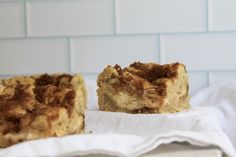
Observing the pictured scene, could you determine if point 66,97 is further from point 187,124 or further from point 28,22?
point 28,22

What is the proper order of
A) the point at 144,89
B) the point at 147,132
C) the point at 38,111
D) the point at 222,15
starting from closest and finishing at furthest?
1. the point at 38,111
2. the point at 147,132
3. the point at 144,89
4. the point at 222,15

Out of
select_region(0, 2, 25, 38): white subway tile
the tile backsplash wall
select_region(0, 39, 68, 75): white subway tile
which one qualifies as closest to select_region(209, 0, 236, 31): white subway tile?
the tile backsplash wall

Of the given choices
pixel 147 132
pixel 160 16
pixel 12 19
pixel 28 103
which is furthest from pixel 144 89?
pixel 12 19

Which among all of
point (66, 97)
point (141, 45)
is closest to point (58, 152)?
point (66, 97)

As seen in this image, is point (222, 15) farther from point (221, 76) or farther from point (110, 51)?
point (110, 51)

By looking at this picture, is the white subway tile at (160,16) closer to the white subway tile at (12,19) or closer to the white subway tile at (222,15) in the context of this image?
the white subway tile at (222,15)

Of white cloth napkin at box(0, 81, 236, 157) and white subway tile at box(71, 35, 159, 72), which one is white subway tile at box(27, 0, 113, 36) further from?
white cloth napkin at box(0, 81, 236, 157)

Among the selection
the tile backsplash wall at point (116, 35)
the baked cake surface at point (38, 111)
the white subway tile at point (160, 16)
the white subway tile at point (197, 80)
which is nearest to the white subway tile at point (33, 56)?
the tile backsplash wall at point (116, 35)
